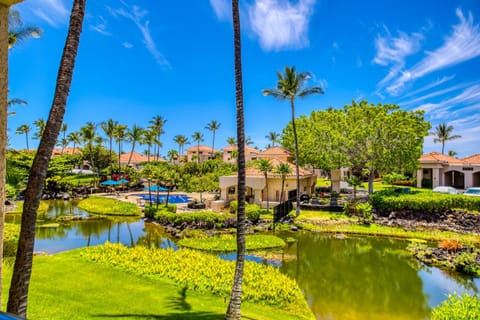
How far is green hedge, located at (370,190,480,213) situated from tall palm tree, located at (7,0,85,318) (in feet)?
86.3

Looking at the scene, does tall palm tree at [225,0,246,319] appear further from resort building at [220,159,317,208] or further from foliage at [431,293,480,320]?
resort building at [220,159,317,208]

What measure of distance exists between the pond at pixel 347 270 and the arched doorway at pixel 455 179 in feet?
97.4

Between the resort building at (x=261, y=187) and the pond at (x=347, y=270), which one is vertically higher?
the resort building at (x=261, y=187)

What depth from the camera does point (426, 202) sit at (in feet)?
79.0

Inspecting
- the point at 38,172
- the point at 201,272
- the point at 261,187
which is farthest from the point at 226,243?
the point at 38,172

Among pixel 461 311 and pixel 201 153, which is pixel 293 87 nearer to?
pixel 461 311

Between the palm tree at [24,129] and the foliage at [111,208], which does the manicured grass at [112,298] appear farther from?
the palm tree at [24,129]

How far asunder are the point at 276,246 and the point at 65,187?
120 feet

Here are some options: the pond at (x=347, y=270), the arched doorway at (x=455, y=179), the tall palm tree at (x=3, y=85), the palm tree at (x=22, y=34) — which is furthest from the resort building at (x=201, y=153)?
the tall palm tree at (x=3, y=85)

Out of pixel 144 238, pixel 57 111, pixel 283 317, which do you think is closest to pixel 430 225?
pixel 283 317

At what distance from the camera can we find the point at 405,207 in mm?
25000

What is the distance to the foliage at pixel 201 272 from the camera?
10.4 meters

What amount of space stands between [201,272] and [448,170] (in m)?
41.6

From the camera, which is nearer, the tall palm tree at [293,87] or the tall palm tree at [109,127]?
the tall palm tree at [293,87]
